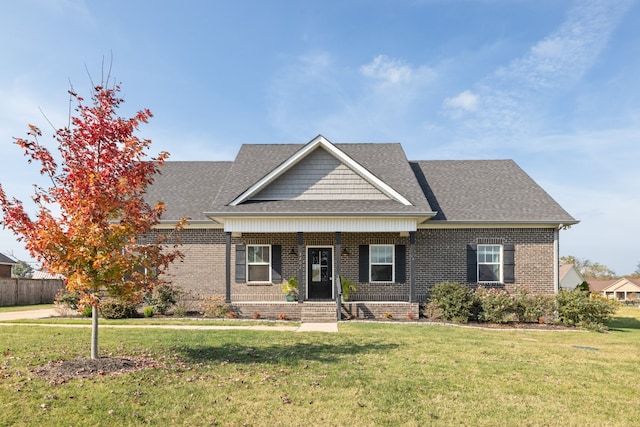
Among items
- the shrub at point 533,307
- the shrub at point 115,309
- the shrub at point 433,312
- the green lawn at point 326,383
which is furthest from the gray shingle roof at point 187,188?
the shrub at point 533,307

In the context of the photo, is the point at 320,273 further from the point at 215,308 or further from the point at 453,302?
the point at 453,302

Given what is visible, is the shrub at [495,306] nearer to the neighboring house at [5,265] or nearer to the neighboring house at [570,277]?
the neighboring house at [5,265]

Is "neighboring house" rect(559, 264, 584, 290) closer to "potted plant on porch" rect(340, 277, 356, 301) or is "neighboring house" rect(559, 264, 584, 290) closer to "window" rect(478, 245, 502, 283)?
"window" rect(478, 245, 502, 283)

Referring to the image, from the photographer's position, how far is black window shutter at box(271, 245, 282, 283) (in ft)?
58.4

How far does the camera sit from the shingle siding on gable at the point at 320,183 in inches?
685

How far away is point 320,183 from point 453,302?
648 centimetres

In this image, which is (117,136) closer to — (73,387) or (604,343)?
(73,387)

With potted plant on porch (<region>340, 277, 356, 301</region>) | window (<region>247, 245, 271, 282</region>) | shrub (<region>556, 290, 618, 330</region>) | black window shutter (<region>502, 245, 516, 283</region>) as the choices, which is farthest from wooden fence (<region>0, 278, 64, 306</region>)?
shrub (<region>556, 290, 618, 330</region>)

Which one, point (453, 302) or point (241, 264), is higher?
point (241, 264)

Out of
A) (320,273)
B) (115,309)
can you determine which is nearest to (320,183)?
(320,273)

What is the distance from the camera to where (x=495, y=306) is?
15344 mm

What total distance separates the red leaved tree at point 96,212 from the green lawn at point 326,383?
1.68 meters

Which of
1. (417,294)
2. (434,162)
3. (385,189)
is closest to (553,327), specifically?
(417,294)

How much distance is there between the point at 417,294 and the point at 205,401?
12365 mm
